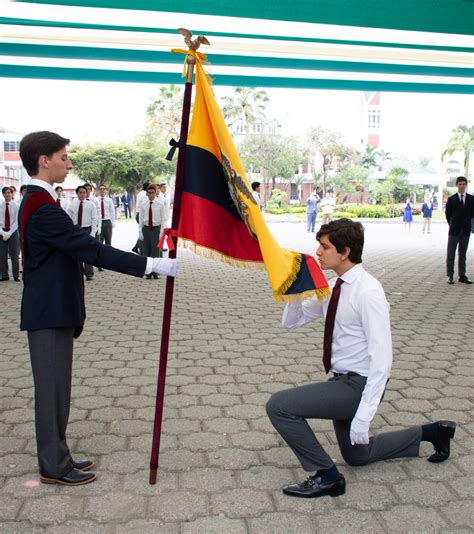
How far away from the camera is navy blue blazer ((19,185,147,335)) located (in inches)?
115

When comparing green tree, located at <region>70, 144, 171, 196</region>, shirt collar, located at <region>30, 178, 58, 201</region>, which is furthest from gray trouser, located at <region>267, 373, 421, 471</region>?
green tree, located at <region>70, 144, 171, 196</region>

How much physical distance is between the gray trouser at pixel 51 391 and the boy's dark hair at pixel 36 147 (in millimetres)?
869

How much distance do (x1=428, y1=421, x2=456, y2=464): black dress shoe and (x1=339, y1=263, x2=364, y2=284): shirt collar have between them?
1.06 m

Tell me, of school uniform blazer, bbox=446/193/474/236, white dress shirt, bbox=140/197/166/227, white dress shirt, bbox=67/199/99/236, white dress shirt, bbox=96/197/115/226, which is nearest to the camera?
school uniform blazer, bbox=446/193/474/236

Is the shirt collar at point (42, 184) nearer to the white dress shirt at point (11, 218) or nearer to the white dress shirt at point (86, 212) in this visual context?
the white dress shirt at point (86, 212)

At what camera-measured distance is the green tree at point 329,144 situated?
191 ft

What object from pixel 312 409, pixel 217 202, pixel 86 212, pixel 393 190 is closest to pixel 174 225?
pixel 217 202

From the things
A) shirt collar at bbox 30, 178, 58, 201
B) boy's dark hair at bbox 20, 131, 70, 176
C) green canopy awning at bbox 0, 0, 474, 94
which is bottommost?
shirt collar at bbox 30, 178, 58, 201

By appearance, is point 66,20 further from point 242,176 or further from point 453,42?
point 242,176

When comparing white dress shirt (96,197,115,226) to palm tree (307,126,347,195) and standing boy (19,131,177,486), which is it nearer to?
standing boy (19,131,177,486)

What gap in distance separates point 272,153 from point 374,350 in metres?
55.6

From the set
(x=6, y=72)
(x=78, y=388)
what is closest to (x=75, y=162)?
(x=6, y=72)

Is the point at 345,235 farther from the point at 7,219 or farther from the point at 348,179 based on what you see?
the point at 348,179

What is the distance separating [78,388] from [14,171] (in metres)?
57.9
